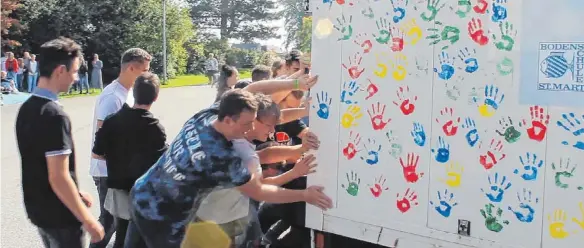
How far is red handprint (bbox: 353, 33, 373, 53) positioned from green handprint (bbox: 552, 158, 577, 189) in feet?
3.69

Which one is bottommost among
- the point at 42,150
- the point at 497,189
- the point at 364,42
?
the point at 497,189

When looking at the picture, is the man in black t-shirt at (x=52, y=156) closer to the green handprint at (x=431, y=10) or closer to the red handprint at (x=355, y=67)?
the red handprint at (x=355, y=67)

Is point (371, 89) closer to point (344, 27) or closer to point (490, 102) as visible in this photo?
point (344, 27)

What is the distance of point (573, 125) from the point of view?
2693 millimetres

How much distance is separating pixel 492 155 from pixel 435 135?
0.99ft

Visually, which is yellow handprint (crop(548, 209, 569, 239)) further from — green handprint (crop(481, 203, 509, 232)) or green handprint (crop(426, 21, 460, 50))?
green handprint (crop(426, 21, 460, 50))

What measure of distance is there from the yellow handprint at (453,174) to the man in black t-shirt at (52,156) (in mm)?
1790

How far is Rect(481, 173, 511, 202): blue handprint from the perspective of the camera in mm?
2904

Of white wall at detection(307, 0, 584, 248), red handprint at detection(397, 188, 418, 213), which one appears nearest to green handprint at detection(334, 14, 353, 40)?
white wall at detection(307, 0, 584, 248)

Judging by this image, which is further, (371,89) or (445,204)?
(371,89)

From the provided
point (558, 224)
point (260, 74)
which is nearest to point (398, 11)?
point (558, 224)

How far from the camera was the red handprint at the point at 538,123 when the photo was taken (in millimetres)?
2761

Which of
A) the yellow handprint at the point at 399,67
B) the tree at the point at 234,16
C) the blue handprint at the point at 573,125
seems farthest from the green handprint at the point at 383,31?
the tree at the point at 234,16

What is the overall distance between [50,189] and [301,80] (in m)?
1.60
